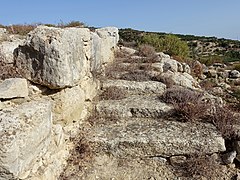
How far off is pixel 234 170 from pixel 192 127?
2.52 ft

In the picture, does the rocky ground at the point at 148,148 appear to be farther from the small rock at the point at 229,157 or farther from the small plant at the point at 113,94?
the small plant at the point at 113,94

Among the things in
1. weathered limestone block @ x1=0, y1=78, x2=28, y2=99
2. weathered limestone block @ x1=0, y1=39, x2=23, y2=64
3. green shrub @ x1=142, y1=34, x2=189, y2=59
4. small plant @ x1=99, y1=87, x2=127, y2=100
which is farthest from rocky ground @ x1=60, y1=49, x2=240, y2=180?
green shrub @ x1=142, y1=34, x2=189, y2=59

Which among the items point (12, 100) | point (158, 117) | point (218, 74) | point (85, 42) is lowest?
point (218, 74)

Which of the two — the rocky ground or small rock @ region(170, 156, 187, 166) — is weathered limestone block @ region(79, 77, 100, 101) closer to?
the rocky ground

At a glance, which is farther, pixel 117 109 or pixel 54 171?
pixel 117 109

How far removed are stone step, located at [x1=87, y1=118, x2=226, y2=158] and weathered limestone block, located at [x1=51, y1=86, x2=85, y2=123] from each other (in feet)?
1.25

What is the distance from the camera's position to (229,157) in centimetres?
390

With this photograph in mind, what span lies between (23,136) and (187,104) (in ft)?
8.97

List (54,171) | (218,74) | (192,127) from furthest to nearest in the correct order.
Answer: (218,74), (192,127), (54,171)

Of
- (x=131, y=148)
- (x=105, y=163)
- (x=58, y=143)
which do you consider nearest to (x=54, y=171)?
(x=58, y=143)

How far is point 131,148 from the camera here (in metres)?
3.91

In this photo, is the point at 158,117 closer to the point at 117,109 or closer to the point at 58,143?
the point at 117,109

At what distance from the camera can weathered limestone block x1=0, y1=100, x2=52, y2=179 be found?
2381mm

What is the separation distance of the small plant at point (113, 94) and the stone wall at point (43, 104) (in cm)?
90
